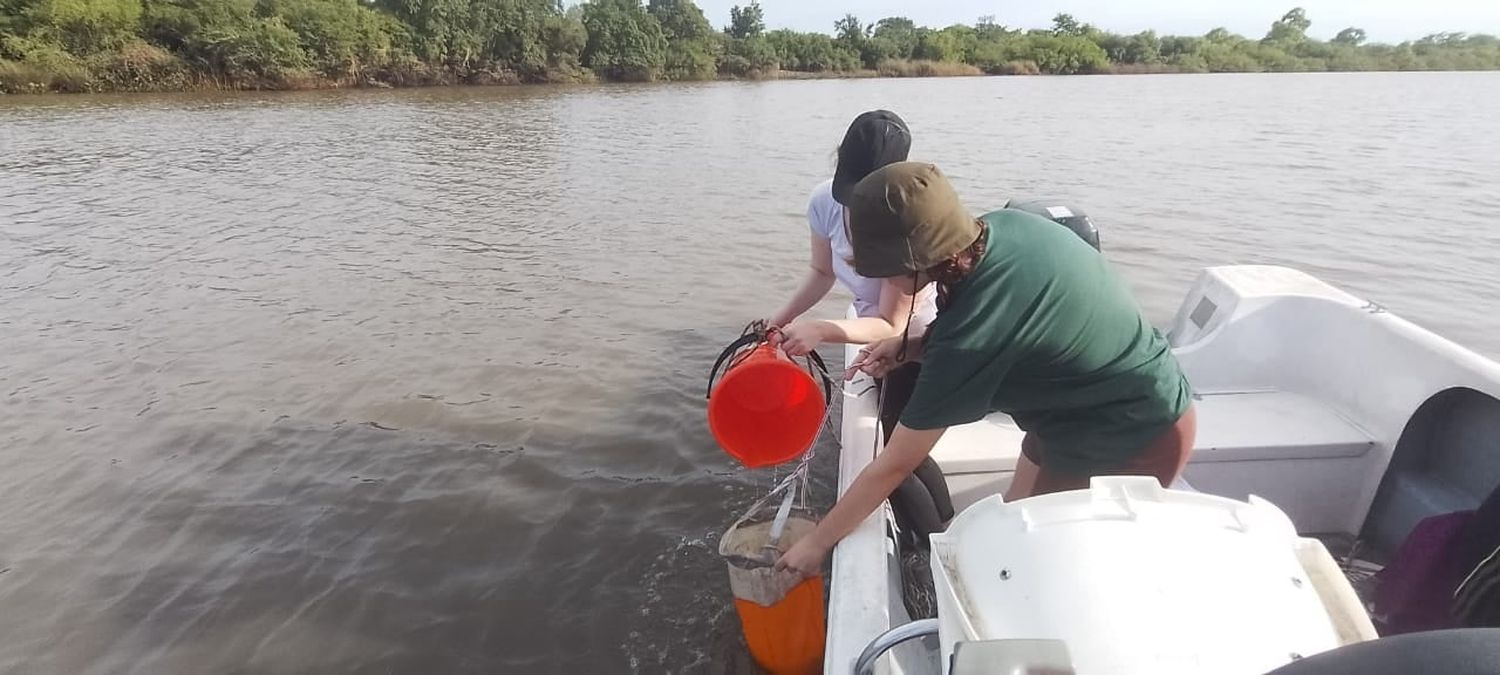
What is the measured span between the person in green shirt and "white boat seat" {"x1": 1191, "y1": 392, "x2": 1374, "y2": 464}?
3.28ft

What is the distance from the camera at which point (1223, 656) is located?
1.29 m

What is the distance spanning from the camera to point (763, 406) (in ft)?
Answer: 9.71

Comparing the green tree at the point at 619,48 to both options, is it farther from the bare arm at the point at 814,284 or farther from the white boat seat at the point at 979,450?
the white boat seat at the point at 979,450

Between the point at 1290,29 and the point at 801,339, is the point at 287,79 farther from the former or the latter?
the point at 1290,29

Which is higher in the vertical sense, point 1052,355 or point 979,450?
point 1052,355

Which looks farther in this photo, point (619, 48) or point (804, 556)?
point (619, 48)

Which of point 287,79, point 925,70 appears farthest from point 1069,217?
point 925,70

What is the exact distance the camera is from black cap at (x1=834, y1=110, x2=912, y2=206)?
2621mm

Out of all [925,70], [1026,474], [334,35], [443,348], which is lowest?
[443,348]

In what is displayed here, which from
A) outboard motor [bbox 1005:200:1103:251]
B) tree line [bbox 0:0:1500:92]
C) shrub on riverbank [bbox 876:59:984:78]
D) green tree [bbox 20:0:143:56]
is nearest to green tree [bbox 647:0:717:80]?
tree line [bbox 0:0:1500:92]

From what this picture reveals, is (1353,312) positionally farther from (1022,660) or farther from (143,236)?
(143,236)

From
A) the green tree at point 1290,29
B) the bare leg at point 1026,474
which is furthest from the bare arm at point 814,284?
the green tree at point 1290,29

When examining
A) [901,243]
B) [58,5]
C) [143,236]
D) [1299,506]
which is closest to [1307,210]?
[1299,506]

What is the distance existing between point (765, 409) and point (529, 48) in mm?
45012
